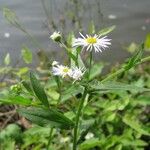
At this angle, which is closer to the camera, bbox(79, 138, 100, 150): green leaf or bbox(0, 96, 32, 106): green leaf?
bbox(0, 96, 32, 106): green leaf

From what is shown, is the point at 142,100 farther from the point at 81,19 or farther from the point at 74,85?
the point at 81,19

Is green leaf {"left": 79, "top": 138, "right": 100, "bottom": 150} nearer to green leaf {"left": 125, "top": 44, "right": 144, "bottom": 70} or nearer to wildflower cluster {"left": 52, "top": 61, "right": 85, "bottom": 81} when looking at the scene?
wildflower cluster {"left": 52, "top": 61, "right": 85, "bottom": 81}

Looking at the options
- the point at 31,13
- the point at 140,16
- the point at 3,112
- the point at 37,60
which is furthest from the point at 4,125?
the point at 140,16

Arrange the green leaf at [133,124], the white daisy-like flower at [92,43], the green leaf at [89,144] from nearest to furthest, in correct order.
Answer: the white daisy-like flower at [92,43]
the green leaf at [89,144]
the green leaf at [133,124]

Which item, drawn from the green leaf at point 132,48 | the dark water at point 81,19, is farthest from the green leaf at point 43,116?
the green leaf at point 132,48


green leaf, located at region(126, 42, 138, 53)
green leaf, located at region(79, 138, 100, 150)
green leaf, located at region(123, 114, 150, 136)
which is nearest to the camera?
green leaf, located at region(79, 138, 100, 150)

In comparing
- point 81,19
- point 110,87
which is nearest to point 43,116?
point 110,87

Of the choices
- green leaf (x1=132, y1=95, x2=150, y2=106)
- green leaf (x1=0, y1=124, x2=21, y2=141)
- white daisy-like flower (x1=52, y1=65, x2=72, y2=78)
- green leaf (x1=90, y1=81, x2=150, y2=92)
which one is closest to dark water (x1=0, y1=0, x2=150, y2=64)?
green leaf (x1=0, y1=124, x2=21, y2=141)

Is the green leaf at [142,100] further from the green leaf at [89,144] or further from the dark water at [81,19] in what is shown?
the dark water at [81,19]
